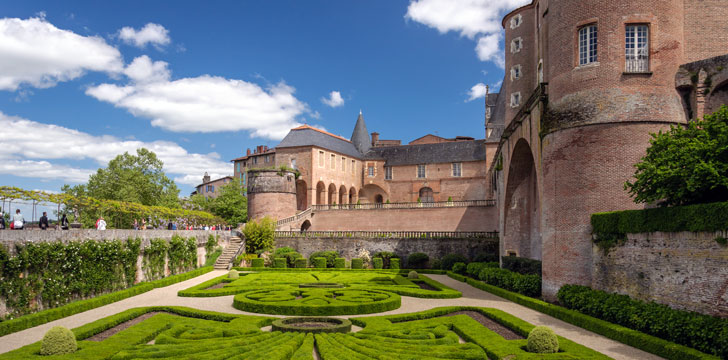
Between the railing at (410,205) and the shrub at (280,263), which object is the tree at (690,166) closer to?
the shrub at (280,263)

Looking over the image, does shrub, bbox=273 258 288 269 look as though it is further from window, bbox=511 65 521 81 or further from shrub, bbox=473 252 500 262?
window, bbox=511 65 521 81

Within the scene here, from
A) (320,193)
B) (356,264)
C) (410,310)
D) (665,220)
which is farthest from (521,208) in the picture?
(320,193)

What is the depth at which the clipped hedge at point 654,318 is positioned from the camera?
1168 centimetres

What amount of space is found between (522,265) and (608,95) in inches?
429

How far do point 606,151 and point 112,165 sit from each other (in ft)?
168

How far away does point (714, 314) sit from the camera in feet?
41.4

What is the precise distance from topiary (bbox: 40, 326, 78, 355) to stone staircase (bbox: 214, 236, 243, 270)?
2649 cm

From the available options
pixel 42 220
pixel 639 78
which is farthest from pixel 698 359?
pixel 42 220

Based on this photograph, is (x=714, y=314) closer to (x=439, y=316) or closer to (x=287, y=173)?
(x=439, y=316)

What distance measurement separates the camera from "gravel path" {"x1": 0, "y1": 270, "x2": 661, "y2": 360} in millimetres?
13734

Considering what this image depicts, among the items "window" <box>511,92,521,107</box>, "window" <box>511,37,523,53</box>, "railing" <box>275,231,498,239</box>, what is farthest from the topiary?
"window" <box>511,37,523,53</box>

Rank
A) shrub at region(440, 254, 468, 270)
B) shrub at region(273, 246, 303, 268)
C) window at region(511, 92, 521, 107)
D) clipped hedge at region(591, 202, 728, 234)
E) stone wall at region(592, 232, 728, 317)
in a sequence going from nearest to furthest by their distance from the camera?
clipped hedge at region(591, 202, 728, 234)
stone wall at region(592, 232, 728, 317)
window at region(511, 92, 521, 107)
shrub at region(440, 254, 468, 270)
shrub at region(273, 246, 303, 268)

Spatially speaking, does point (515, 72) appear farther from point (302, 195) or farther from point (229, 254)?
point (302, 195)

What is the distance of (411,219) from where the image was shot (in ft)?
168
